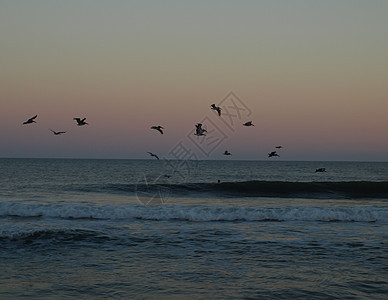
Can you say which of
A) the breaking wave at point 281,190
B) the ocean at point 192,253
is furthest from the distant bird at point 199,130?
the breaking wave at point 281,190

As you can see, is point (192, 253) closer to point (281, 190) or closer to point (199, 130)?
point (199, 130)

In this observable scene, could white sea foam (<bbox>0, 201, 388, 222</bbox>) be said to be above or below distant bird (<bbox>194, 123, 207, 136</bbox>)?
below

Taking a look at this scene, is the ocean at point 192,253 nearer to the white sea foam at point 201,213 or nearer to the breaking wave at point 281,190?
the white sea foam at point 201,213

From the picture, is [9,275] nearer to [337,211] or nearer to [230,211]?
[230,211]

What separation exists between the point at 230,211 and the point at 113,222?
5313 millimetres

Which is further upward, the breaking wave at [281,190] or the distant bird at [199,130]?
the distant bird at [199,130]

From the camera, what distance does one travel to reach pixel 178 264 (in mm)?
11078

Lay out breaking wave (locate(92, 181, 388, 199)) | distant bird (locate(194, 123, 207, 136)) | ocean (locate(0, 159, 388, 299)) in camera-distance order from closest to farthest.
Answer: ocean (locate(0, 159, 388, 299))
distant bird (locate(194, 123, 207, 136))
breaking wave (locate(92, 181, 388, 199))

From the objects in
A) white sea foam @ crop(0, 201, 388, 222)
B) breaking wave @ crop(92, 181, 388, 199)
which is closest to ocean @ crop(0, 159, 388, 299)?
white sea foam @ crop(0, 201, 388, 222)

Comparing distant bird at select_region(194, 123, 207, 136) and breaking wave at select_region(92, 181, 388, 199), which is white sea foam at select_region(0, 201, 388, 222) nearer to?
distant bird at select_region(194, 123, 207, 136)

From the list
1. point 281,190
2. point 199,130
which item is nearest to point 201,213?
point 199,130

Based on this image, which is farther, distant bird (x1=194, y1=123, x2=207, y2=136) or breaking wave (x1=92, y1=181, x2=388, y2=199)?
breaking wave (x1=92, y1=181, x2=388, y2=199)

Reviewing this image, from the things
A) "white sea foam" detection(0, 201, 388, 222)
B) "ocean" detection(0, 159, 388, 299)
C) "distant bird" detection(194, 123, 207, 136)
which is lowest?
"ocean" detection(0, 159, 388, 299)

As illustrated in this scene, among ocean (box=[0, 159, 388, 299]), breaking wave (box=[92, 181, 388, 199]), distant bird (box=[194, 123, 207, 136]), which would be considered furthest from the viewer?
breaking wave (box=[92, 181, 388, 199])
